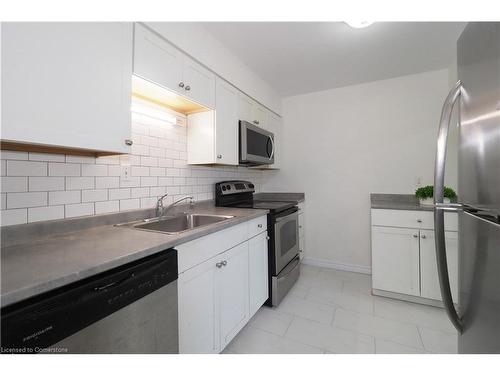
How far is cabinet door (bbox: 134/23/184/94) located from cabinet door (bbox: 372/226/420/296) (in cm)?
225

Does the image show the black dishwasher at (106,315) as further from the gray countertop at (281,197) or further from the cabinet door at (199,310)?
the gray countertop at (281,197)

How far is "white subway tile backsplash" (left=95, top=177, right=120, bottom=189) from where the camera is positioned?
1314 millimetres

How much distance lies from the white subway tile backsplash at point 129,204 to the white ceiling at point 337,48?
1414 mm

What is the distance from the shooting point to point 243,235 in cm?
162

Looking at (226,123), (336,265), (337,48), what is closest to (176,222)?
(226,123)

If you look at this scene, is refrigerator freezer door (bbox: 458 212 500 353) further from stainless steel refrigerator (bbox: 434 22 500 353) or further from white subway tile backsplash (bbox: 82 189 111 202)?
white subway tile backsplash (bbox: 82 189 111 202)

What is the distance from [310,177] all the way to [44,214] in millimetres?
2711

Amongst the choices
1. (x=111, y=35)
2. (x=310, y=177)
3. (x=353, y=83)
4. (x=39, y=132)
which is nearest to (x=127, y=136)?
(x=39, y=132)

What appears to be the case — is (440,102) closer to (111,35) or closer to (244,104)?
(244,104)

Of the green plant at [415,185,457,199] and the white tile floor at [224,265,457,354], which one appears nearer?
the white tile floor at [224,265,457,354]

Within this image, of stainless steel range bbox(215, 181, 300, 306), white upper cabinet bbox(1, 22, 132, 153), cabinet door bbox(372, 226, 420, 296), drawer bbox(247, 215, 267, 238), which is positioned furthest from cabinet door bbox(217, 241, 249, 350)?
cabinet door bbox(372, 226, 420, 296)

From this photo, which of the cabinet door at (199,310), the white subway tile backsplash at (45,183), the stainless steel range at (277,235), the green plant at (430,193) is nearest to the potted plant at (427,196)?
the green plant at (430,193)

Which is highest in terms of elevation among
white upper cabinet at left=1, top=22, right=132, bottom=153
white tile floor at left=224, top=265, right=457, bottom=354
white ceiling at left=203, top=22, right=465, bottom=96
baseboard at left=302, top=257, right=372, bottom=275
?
white ceiling at left=203, top=22, right=465, bottom=96

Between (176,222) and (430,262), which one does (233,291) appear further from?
(430,262)
